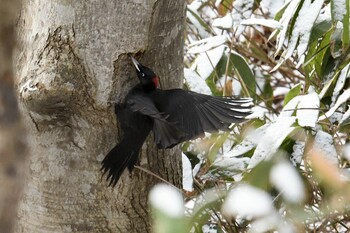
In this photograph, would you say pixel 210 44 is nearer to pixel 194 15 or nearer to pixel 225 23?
pixel 225 23

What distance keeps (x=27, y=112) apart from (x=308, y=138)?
626mm

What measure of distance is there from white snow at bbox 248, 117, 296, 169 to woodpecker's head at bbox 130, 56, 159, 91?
0.26m

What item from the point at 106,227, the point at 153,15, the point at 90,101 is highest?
the point at 153,15

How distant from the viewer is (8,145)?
355 millimetres

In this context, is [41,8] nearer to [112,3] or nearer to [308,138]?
[112,3]

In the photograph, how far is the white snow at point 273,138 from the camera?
1.36 meters

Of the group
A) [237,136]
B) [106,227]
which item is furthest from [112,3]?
[237,136]

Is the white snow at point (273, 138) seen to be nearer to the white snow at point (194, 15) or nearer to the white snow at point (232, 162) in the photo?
the white snow at point (232, 162)

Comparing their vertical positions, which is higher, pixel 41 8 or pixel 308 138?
pixel 41 8

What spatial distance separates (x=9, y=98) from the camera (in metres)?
0.36

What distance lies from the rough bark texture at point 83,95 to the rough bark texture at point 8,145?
87 centimetres

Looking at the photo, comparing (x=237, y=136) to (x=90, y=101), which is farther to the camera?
(x=237, y=136)

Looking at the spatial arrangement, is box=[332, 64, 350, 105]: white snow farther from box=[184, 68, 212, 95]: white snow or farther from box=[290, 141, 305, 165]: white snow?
box=[184, 68, 212, 95]: white snow

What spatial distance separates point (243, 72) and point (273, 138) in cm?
65
